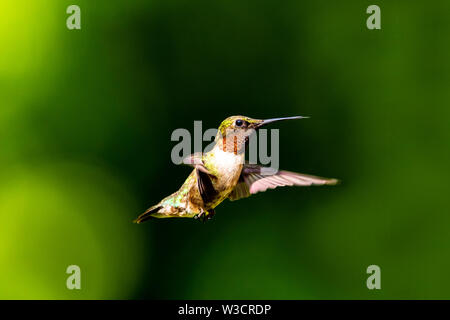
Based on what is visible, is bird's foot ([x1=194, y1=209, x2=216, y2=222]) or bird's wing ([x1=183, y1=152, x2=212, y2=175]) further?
bird's foot ([x1=194, y1=209, x2=216, y2=222])

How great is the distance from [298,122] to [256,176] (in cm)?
205

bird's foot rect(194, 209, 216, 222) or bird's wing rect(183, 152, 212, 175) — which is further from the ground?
bird's wing rect(183, 152, 212, 175)

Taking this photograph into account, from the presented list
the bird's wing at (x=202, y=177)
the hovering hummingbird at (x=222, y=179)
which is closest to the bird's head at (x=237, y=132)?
the hovering hummingbird at (x=222, y=179)

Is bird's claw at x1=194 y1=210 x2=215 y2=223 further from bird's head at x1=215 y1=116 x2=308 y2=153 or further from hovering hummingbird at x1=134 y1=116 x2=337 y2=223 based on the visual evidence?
bird's head at x1=215 y1=116 x2=308 y2=153

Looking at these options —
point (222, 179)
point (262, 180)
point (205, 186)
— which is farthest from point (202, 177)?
point (262, 180)

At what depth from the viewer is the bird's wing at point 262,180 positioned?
147cm

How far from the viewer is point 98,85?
12.3 feet

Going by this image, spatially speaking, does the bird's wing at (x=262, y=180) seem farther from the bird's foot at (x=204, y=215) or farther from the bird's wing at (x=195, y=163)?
the bird's wing at (x=195, y=163)

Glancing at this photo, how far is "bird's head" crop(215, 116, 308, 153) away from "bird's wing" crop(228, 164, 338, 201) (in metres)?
0.16

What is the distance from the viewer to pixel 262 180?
64.4 inches

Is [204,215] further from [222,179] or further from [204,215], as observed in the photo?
[222,179]

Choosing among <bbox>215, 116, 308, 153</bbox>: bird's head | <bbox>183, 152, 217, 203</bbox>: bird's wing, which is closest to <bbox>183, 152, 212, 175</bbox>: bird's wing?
<bbox>183, 152, 217, 203</bbox>: bird's wing

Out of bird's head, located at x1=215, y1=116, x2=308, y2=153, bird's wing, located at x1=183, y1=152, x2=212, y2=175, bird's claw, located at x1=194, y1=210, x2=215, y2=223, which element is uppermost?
bird's head, located at x1=215, y1=116, x2=308, y2=153

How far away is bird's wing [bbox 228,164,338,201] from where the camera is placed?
147cm
